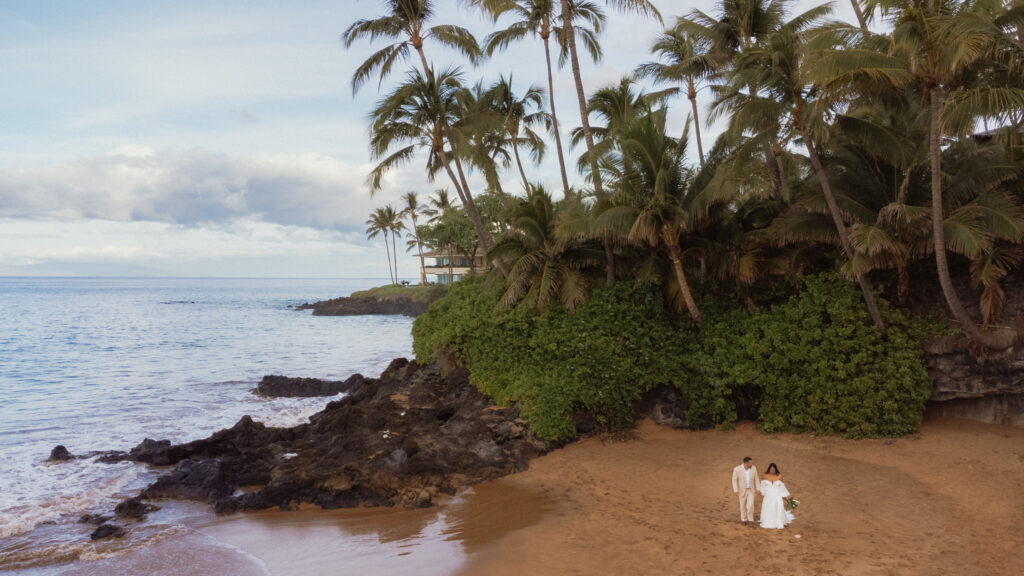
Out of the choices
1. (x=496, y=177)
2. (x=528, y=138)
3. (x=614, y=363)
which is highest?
(x=528, y=138)

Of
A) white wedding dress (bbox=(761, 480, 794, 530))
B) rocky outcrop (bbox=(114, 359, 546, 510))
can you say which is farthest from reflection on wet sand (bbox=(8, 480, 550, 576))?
white wedding dress (bbox=(761, 480, 794, 530))

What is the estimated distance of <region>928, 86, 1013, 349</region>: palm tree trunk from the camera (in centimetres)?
1072

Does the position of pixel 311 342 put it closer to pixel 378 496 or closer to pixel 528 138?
pixel 528 138

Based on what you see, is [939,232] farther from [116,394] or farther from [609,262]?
[116,394]

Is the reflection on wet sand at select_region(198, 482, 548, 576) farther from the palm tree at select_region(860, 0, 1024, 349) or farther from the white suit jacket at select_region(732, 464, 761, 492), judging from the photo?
the palm tree at select_region(860, 0, 1024, 349)

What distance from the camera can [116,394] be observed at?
23.2 metres

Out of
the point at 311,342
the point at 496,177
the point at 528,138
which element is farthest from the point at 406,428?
the point at 311,342

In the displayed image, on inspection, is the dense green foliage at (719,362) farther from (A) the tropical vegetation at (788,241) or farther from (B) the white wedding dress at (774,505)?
(B) the white wedding dress at (774,505)

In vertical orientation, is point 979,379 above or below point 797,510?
above

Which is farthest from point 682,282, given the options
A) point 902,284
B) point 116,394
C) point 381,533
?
point 116,394

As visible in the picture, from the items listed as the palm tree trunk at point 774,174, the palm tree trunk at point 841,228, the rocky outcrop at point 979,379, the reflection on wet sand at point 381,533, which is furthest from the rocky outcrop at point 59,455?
the rocky outcrop at point 979,379

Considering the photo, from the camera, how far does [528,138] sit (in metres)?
26.4

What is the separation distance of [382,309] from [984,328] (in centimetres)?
6117

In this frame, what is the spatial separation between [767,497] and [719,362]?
506 cm
